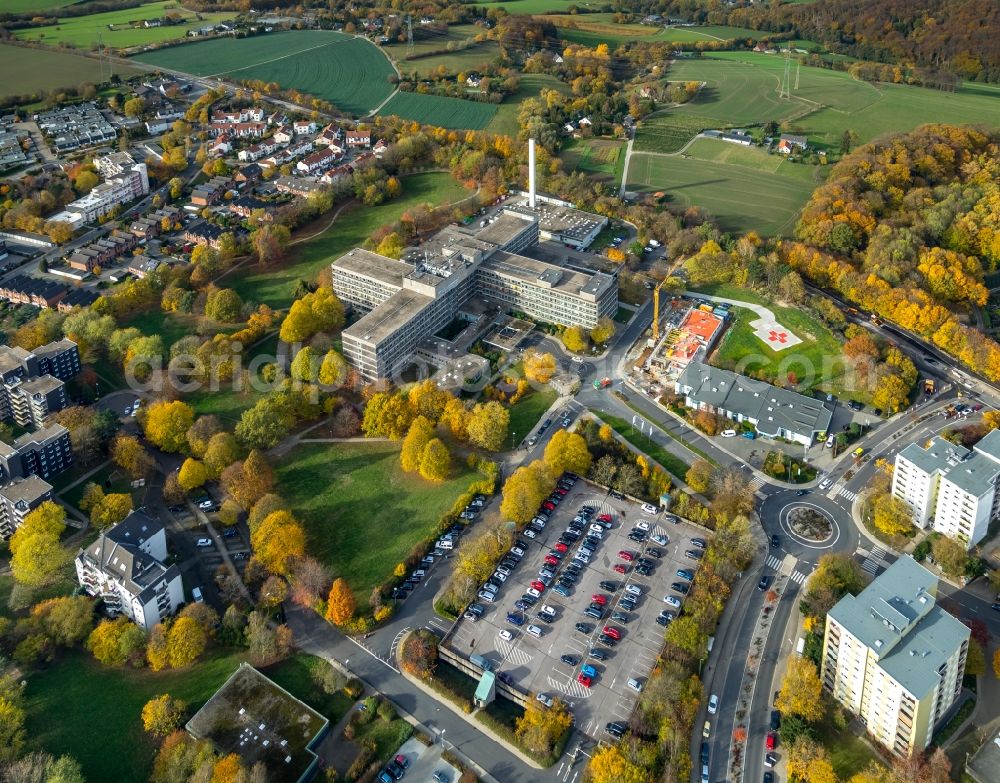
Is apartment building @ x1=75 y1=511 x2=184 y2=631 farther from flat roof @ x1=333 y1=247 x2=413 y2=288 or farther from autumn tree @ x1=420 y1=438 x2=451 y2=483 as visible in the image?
flat roof @ x1=333 y1=247 x2=413 y2=288

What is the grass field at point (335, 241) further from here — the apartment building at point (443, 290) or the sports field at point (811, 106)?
the sports field at point (811, 106)

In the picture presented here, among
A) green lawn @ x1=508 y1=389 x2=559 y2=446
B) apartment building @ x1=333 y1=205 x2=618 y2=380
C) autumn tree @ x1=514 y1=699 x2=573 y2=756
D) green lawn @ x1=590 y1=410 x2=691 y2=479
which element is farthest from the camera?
apartment building @ x1=333 y1=205 x2=618 y2=380

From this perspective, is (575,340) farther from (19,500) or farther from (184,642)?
(19,500)

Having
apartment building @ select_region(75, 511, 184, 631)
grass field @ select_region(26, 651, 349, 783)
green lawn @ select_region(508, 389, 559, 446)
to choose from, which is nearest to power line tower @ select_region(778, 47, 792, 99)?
green lawn @ select_region(508, 389, 559, 446)

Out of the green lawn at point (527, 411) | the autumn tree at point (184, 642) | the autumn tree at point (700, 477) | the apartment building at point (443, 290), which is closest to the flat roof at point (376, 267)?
the apartment building at point (443, 290)

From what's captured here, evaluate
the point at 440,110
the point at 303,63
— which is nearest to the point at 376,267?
the point at 440,110

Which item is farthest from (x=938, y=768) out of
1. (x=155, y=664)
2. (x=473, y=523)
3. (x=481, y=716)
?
(x=155, y=664)

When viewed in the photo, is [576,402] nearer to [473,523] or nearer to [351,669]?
[473,523]
